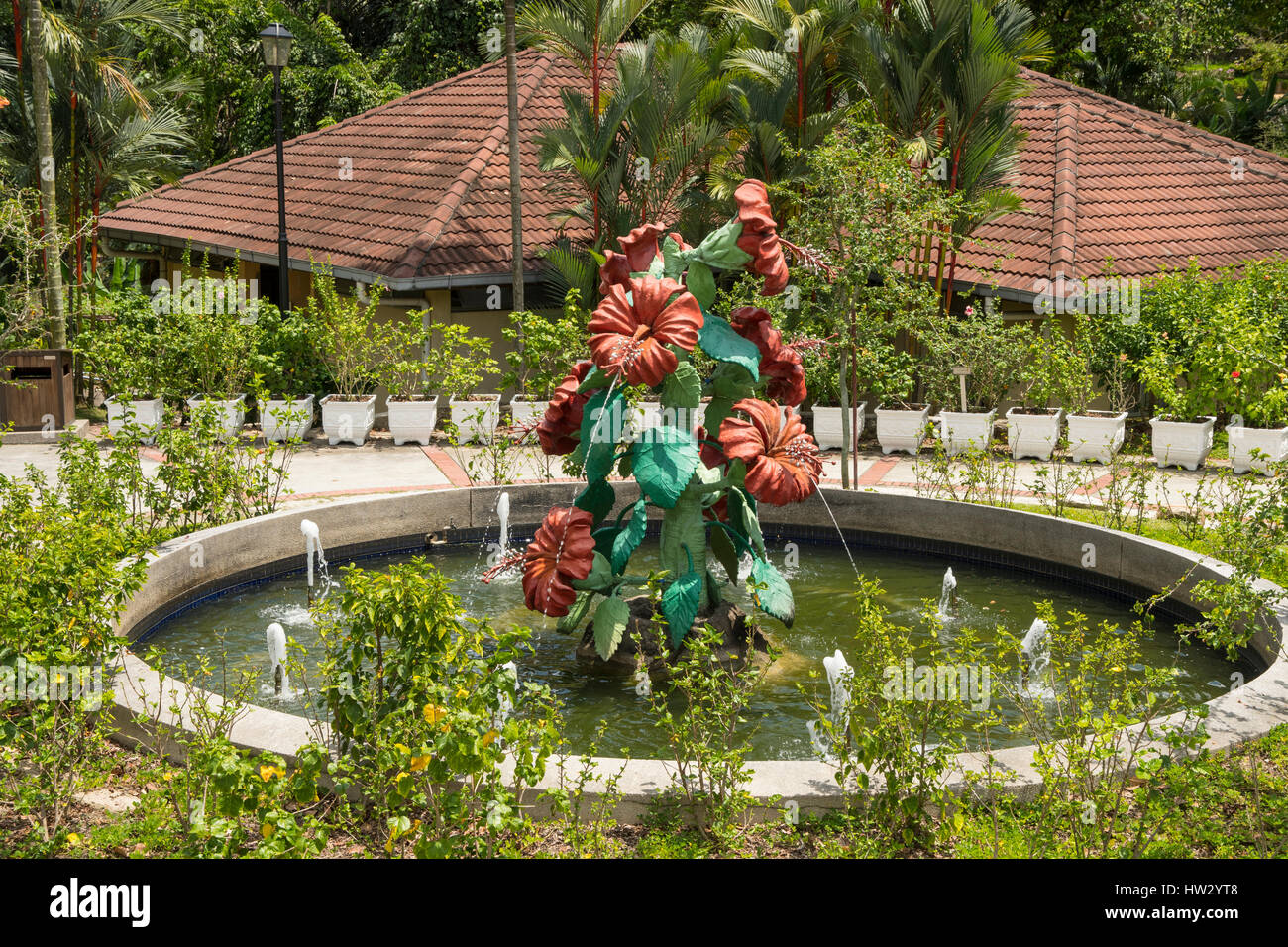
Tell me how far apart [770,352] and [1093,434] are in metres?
7.68

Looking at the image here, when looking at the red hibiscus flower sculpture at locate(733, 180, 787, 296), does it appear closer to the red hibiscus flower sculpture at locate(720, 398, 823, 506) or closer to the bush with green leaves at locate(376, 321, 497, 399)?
the red hibiscus flower sculpture at locate(720, 398, 823, 506)

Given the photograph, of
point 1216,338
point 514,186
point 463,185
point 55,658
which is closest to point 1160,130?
point 1216,338

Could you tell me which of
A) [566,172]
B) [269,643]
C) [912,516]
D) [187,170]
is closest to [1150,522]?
[912,516]

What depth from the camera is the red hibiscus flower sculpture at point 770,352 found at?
9.38 meters

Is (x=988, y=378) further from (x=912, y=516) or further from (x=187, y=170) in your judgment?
(x=187, y=170)

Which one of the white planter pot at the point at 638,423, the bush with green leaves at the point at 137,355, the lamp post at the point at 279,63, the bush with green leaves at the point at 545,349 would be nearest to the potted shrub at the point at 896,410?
the bush with green leaves at the point at 545,349

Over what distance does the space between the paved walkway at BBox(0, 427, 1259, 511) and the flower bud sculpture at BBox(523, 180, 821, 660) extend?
153 inches

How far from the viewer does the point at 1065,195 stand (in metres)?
19.5

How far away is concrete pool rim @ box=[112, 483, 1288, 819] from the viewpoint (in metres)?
6.25

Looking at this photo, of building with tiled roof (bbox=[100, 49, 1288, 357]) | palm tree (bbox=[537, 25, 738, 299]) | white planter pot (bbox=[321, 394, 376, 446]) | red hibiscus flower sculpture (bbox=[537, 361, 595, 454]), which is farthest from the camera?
building with tiled roof (bbox=[100, 49, 1288, 357])

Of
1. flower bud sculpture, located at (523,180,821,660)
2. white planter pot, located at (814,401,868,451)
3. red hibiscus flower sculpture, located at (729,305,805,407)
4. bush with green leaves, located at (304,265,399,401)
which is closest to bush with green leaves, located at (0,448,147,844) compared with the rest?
flower bud sculpture, located at (523,180,821,660)

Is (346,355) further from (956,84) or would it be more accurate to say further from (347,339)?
(956,84)

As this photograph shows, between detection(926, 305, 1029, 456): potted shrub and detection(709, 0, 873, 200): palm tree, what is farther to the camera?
detection(709, 0, 873, 200): palm tree

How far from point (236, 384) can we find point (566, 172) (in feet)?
17.8
